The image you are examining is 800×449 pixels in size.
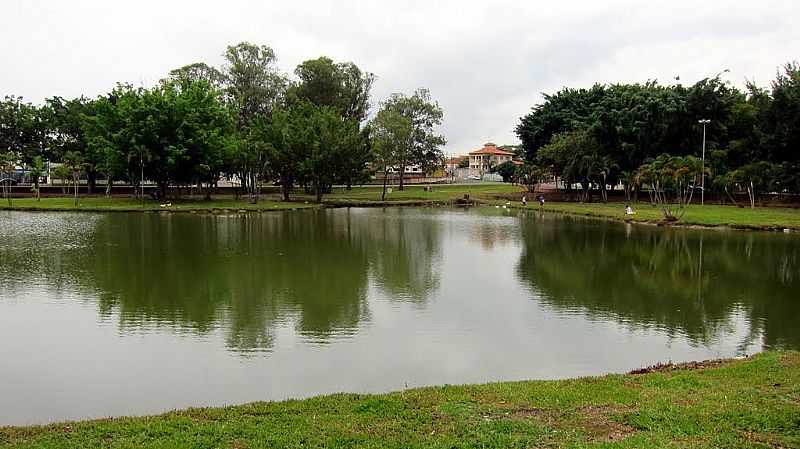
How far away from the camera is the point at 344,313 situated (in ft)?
48.0

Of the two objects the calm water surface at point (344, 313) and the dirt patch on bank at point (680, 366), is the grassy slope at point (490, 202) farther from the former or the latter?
the dirt patch on bank at point (680, 366)

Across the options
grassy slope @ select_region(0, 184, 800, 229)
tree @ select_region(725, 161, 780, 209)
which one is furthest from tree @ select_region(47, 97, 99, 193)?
tree @ select_region(725, 161, 780, 209)

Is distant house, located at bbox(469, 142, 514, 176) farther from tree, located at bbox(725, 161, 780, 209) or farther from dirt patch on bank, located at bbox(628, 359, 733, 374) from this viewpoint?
dirt patch on bank, located at bbox(628, 359, 733, 374)

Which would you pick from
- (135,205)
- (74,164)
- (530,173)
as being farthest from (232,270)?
(530,173)

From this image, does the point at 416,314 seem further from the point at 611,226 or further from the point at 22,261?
the point at 611,226

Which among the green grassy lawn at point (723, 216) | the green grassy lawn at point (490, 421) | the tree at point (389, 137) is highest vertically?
the tree at point (389, 137)

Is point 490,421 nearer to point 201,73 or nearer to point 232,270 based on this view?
point 232,270

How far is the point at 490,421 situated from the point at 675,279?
50.1ft

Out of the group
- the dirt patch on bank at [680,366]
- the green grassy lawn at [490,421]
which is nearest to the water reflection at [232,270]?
the green grassy lawn at [490,421]

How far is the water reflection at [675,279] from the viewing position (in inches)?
570

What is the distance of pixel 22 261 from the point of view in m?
21.8

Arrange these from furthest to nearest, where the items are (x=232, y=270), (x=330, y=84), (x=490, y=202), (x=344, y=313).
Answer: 1. (x=330, y=84)
2. (x=490, y=202)
3. (x=232, y=270)
4. (x=344, y=313)

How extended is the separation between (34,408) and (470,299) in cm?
1056

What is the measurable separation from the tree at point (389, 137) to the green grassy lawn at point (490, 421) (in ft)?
182
